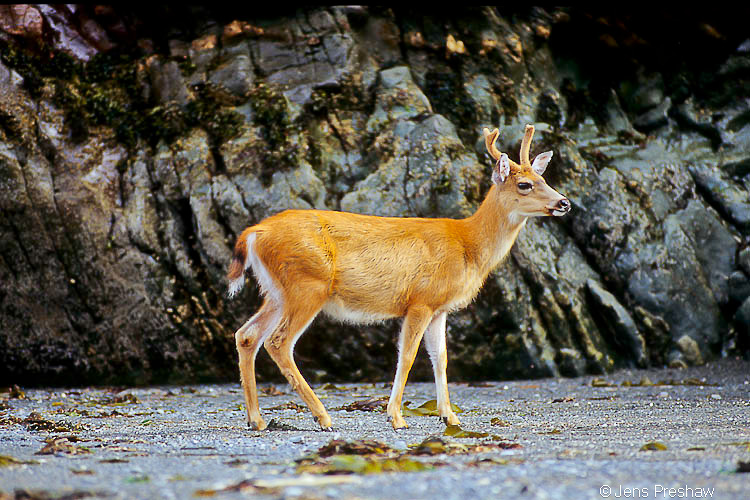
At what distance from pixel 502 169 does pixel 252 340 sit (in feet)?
9.37

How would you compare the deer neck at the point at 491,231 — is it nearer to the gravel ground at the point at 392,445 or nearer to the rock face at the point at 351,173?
the gravel ground at the point at 392,445

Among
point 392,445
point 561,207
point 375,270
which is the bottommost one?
point 392,445

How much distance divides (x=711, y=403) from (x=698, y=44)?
7.55 metres

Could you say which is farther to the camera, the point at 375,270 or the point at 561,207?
the point at 561,207

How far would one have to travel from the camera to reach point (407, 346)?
7.70 metres

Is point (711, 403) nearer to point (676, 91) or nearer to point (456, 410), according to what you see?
point (456, 410)

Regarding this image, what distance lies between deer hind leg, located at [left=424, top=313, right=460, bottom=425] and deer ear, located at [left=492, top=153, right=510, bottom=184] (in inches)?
56.2

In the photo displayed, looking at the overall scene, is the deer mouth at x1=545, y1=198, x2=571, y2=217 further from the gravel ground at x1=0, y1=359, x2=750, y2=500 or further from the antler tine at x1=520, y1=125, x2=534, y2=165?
the gravel ground at x1=0, y1=359, x2=750, y2=500

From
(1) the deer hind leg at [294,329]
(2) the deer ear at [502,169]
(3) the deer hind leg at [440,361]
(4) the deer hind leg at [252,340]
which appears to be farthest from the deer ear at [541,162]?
(4) the deer hind leg at [252,340]

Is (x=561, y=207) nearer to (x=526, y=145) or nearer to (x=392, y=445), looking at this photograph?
(x=526, y=145)

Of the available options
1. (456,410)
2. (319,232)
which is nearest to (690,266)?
(456,410)

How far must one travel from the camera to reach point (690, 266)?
41.7 feet

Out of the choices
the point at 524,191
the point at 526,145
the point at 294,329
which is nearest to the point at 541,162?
the point at 526,145

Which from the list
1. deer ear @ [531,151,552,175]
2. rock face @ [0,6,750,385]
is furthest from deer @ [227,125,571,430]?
rock face @ [0,6,750,385]
